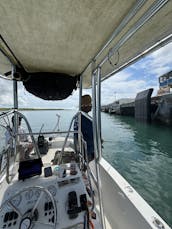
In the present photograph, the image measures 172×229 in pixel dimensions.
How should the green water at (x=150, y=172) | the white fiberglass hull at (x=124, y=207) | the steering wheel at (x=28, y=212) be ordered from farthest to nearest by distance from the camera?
the green water at (x=150, y=172) → the white fiberglass hull at (x=124, y=207) → the steering wheel at (x=28, y=212)

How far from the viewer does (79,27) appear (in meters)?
0.98

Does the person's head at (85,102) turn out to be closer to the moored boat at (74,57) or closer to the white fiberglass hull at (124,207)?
the moored boat at (74,57)

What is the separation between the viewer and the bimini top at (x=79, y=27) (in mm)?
775

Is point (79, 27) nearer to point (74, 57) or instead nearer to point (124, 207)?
point (74, 57)

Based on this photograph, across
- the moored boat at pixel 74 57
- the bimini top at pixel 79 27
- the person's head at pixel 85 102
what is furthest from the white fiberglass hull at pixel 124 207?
the bimini top at pixel 79 27

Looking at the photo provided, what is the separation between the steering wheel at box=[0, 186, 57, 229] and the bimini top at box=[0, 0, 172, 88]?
3.66ft

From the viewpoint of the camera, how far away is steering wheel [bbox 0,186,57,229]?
762 mm

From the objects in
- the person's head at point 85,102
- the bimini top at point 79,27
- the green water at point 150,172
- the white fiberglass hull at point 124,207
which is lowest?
the green water at point 150,172

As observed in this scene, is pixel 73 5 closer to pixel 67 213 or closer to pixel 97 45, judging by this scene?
pixel 97 45

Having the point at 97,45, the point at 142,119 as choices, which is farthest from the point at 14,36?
the point at 142,119

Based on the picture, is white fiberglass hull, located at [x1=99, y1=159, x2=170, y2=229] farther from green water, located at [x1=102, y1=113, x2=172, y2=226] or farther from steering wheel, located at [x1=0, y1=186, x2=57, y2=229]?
green water, located at [x1=102, y1=113, x2=172, y2=226]

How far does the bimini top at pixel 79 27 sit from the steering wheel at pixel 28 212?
111cm

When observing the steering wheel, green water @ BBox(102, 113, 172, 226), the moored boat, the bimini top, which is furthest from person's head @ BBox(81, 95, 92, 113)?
green water @ BBox(102, 113, 172, 226)

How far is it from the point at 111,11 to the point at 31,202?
4.41ft
